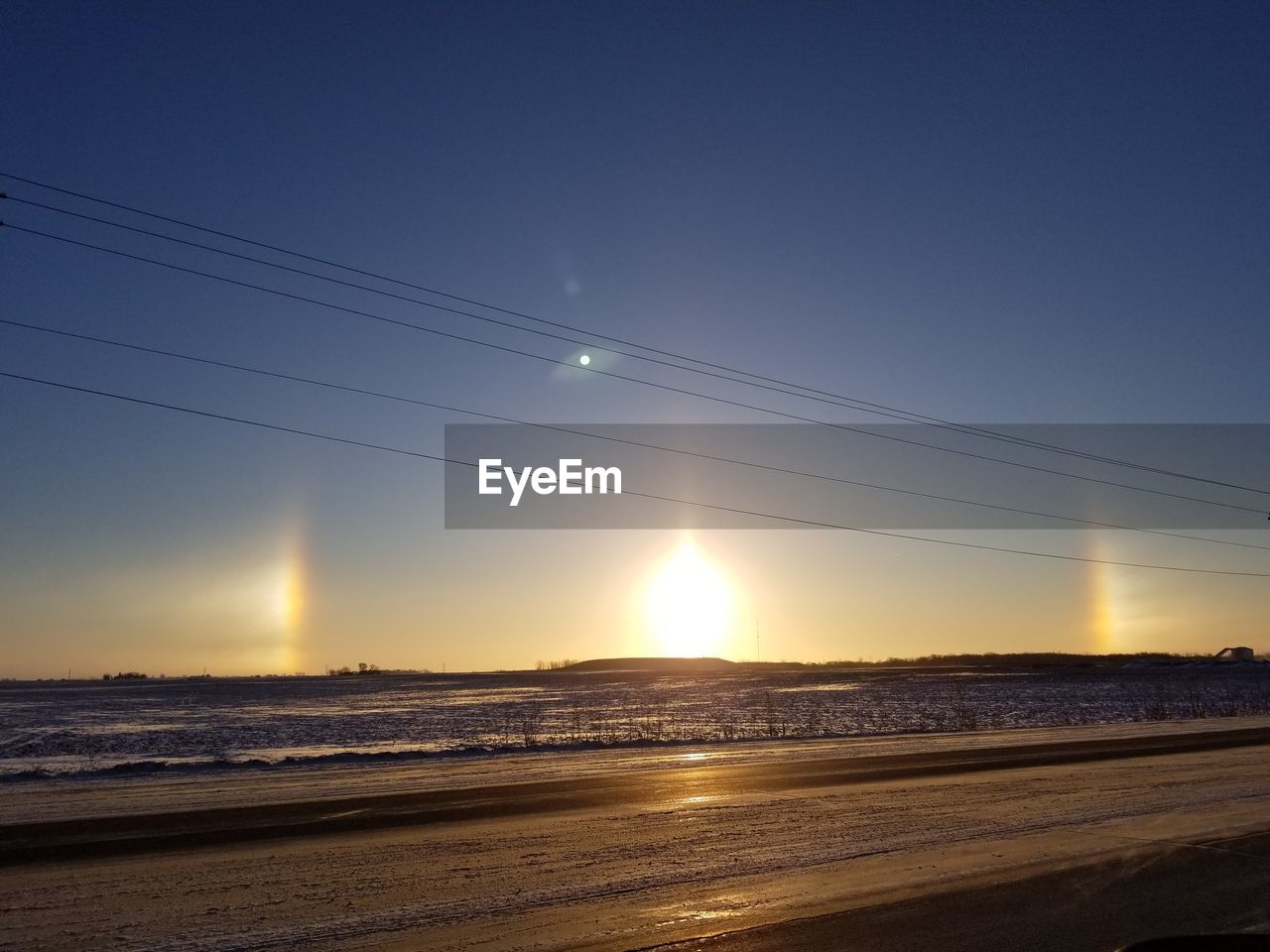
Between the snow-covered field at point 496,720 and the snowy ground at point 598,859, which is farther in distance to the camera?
the snow-covered field at point 496,720

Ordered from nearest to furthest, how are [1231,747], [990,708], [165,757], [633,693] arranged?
[1231,747] < [165,757] < [990,708] < [633,693]

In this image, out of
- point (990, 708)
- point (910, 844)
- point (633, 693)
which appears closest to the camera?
point (910, 844)

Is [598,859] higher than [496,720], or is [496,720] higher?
[598,859]

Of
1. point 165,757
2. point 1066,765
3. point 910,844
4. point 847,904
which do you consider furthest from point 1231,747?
point 165,757

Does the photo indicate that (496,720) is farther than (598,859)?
Yes

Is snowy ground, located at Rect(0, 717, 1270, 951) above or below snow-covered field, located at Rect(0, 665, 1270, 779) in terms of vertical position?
above

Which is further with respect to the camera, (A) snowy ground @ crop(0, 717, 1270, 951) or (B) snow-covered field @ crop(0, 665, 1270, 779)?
(B) snow-covered field @ crop(0, 665, 1270, 779)

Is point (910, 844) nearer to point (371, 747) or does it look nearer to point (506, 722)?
point (371, 747)

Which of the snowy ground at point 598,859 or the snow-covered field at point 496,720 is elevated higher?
the snowy ground at point 598,859
